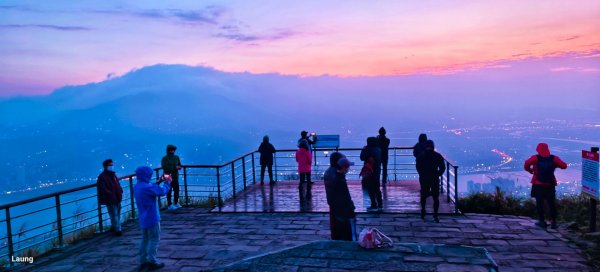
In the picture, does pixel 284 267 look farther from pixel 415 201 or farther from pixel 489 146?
pixel 489 146

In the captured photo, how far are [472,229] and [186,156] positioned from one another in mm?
60277

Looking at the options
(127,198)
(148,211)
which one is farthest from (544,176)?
(127,198)

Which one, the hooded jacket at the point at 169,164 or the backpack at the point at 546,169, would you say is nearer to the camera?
the backpack at the point at 546,169

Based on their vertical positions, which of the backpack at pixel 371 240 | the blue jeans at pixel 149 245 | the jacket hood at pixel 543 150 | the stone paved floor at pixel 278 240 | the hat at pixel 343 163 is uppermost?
the hat at pixel 343 163

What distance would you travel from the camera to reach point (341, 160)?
5.94 metres

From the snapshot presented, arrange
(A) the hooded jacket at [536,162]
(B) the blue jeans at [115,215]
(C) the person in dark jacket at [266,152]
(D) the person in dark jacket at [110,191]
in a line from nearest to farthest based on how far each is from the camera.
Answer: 1. (A) the hooded jacket at [536,162]
2. (D) the person in dark jacket at [110,191]
3. (B) the blue jeans at [115,215]
4. (C) the person in dark jacket at [266,152]

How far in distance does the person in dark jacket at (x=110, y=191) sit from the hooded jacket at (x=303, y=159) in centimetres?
468

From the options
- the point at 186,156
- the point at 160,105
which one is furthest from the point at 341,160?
the point at 160,105

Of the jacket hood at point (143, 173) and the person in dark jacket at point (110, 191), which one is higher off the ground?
the jacket hood at point (143, 173)

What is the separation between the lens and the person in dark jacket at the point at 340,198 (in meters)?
6.04

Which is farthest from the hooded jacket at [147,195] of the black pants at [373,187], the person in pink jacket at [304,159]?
the person in pink jacket at [304,159]

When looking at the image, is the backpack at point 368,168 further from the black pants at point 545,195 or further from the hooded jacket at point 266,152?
the hooded jacket at point 266,152

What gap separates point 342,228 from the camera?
623cm

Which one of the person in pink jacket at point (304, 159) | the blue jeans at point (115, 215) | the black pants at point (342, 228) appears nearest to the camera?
the black pants at point (342, 228)
